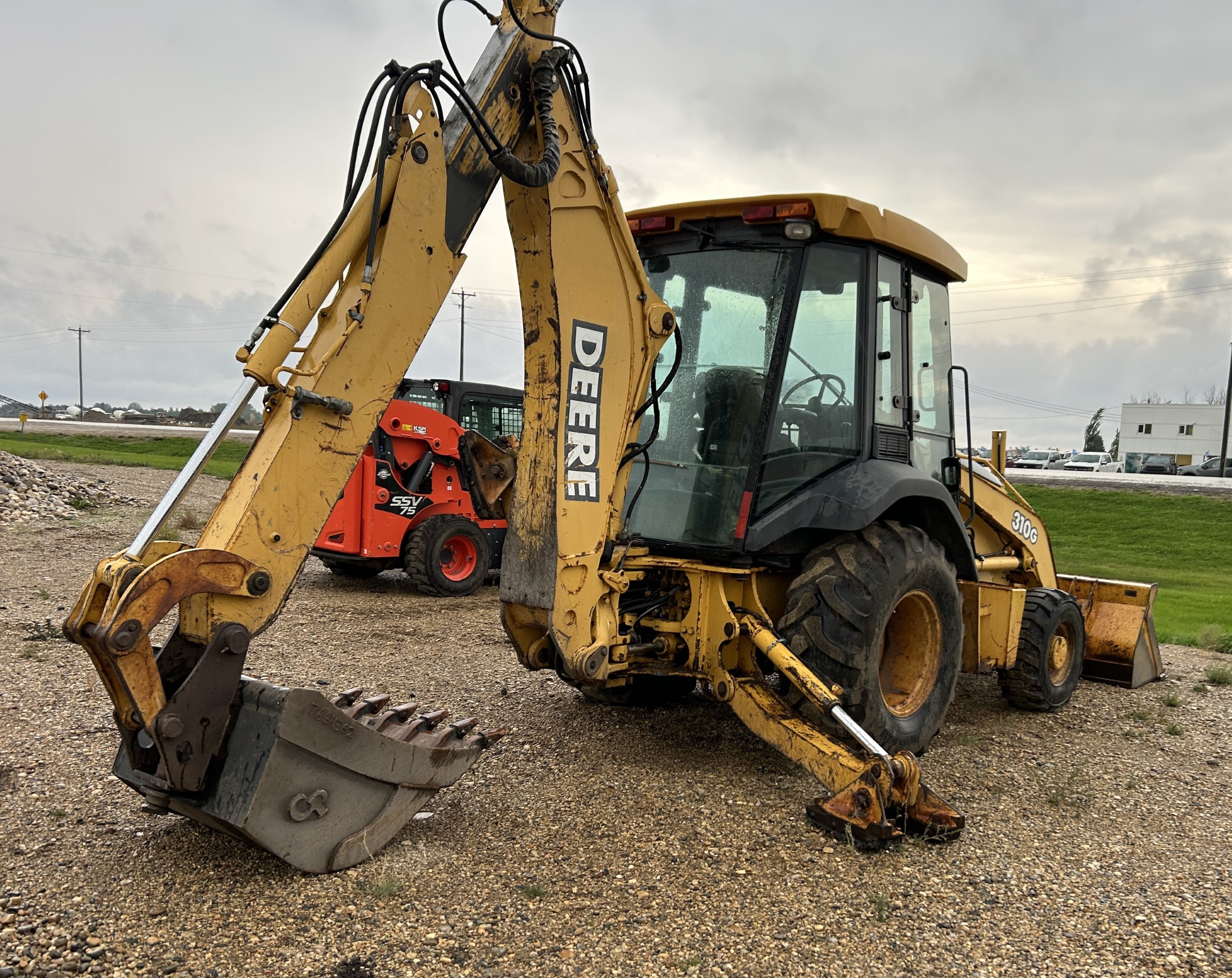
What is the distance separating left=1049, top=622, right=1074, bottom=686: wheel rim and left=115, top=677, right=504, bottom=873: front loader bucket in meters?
4.50

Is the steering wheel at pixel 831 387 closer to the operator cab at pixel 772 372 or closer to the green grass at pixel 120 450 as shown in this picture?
the operator cab at pixel 772 372

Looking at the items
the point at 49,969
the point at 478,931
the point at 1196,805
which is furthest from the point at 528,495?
the point at 1196,805

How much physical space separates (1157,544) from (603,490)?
63.8 ft

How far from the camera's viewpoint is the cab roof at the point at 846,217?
181 inches

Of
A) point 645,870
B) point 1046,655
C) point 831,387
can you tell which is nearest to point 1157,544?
point 1046,655

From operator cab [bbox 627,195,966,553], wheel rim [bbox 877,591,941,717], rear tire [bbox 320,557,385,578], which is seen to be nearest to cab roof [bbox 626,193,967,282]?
operator cab [bbox 627,195,966,553]

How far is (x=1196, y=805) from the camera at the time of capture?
4.76 m

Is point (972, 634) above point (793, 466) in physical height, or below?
below

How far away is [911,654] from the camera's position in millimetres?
5020

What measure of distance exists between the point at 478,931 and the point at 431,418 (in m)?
7.87

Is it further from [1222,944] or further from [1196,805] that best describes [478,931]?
[1196,805]

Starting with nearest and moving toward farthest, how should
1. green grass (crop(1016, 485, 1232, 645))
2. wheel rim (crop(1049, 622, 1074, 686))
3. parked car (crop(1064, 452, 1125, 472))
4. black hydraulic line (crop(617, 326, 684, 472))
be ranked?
black hydraulic line (crop(617, 326, 684, 472))
wheel rim (crop(1049, 622, 1074, 686))
green grass (crop(1016, 485, 1232, 645))
parked car (crop(1064, 452, 1125, 472))

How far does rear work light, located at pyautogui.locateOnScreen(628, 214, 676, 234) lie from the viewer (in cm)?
500

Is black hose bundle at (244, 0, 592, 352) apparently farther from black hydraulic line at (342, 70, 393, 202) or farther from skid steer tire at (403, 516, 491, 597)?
skid steer tire at (403, 516, 491, 597)
